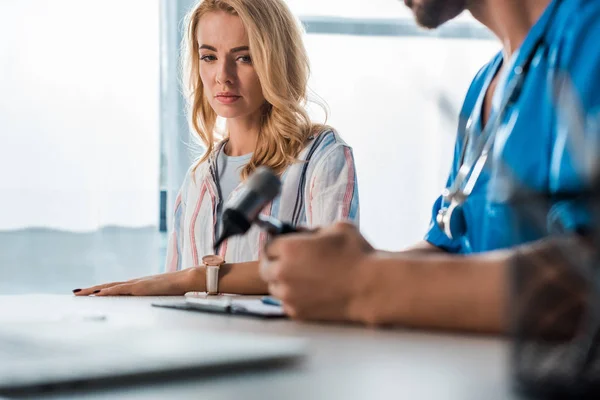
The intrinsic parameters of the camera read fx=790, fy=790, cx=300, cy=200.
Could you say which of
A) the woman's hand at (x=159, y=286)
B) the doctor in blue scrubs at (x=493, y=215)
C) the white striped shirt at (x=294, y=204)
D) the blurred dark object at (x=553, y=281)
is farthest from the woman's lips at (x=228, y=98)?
the blurred dark object at (x=553, y=281)

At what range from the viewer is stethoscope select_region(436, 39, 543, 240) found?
112cm

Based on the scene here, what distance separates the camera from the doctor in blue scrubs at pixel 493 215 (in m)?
0.76

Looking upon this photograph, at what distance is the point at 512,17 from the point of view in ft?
4.12

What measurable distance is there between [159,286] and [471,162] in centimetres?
67

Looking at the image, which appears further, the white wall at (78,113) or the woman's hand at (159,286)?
the white wall at (78,113)

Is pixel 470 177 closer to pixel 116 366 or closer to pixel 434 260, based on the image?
pixel 434 260

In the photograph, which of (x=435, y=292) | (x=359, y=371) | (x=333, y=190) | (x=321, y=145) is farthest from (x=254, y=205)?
(x=321, y=145)

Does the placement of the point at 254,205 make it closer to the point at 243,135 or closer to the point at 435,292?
the point at 435,292

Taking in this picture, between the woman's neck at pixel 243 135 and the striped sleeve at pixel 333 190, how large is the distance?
27 centimetres

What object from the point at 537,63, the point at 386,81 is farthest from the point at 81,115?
the point at 537,63

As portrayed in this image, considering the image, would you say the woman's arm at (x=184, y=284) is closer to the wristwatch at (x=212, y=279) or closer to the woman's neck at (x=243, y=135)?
the wristwatch at (x=212, y=279)

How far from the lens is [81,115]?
3.12 meters

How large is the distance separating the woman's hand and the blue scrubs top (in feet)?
1.87

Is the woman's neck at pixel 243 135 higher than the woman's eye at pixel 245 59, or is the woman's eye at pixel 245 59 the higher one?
the woman's eye at pixel 245 59
